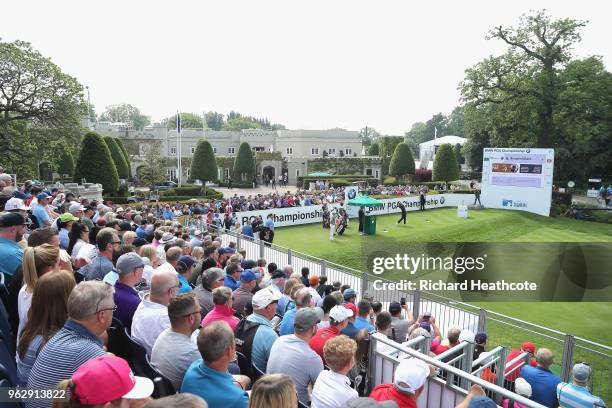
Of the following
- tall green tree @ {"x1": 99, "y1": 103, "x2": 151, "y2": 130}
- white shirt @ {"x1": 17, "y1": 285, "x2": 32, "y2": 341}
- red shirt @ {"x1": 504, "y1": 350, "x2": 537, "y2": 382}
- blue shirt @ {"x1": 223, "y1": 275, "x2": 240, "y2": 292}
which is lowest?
red shirt @ {"x1": 504, "y1": 350, "x2": 537, "y2": 382}

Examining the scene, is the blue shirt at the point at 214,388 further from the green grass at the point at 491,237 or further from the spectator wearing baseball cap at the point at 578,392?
the green grass at the point at 491,237

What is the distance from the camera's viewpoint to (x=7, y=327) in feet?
12.5

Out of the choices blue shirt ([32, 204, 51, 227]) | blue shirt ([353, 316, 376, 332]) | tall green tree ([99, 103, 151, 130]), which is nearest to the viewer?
blue shirt ([353, 316, 376, 332])

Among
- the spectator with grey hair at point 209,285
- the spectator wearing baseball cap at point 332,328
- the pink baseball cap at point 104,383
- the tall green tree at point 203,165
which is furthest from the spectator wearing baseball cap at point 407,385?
the tall green tree at point 203,165

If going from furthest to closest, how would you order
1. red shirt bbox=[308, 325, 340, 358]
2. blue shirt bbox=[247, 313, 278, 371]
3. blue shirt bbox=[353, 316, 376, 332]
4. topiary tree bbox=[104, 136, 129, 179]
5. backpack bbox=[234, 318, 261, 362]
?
topiary tree bbox=[104, 136, 129, 179]
blue shirt bbox=[353, 316, 376, 332]
red shirt bbox=[308, 325, 340, 358]
backpack bbox=[234, 318, 261, 362]
blue shirt bbox=[247, 313, 278, 371]

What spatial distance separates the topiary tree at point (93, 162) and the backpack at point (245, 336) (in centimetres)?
2737

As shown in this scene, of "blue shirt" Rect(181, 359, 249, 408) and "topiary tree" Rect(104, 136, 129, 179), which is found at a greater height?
"topiary tree" Rect(104, 136, 129, 179)

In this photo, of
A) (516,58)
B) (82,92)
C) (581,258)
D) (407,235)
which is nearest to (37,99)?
(82,92)

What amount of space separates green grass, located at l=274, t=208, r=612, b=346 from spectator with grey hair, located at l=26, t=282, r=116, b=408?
12.0 m

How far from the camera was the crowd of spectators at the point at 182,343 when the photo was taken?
2641 millimetres

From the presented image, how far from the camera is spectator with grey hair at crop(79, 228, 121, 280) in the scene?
227 inches

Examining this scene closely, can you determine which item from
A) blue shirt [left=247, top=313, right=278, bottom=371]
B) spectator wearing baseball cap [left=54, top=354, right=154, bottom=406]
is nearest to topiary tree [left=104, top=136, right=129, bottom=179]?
blue shirt [left=247, top=313, right=278, bottom=371]

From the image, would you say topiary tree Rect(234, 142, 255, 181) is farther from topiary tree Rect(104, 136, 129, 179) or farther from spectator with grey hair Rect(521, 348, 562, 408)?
spectator with grey hair Rect(521, 348, 562, 408)

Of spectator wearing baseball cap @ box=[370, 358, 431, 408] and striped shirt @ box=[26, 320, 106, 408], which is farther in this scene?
spectator wearing baseball cap @ box=[370, 358, 431, 408]
